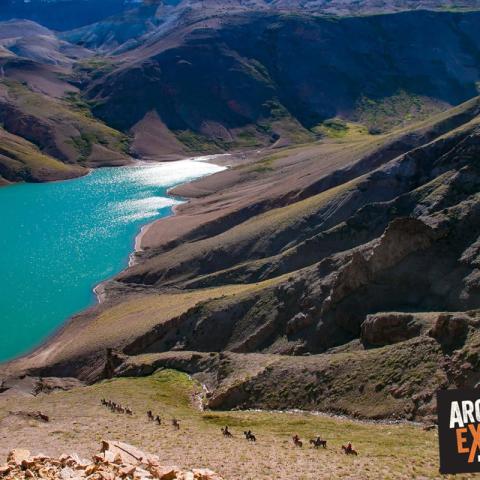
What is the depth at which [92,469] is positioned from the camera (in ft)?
76.3

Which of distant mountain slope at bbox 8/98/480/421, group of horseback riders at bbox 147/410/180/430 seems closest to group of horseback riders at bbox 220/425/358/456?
group of horseback riders at bbox 147/410/180/430

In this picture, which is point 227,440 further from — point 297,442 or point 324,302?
point 324,302

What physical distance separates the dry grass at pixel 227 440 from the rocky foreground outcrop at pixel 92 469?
624 centimetres

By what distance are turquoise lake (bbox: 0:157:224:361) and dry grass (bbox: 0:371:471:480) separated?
3756 cm

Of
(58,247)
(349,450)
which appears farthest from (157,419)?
(58,247)

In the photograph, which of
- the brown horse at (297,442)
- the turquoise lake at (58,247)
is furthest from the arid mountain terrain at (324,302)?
the brown horse at (297,442)

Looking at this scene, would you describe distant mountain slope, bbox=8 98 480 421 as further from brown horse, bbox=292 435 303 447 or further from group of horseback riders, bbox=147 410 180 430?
brown horse, bbox=292 435 303 447

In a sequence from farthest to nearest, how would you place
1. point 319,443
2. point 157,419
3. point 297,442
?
point 157,419 < point 297,442 < point 319,443

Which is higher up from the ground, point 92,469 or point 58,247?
point 58,247

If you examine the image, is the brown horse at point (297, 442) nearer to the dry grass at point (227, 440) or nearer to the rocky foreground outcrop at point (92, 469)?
the dry grass at point (227, 440)

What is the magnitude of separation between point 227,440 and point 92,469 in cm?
1728

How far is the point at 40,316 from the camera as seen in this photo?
9925 cm

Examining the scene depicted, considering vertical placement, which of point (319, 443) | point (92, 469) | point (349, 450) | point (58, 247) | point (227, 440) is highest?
point (58, 247)

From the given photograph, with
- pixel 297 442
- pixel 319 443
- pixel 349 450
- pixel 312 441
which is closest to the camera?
pixel 349 450
